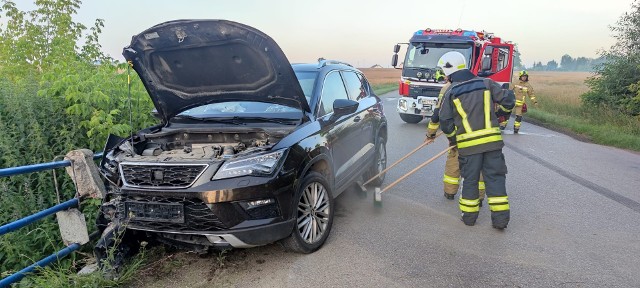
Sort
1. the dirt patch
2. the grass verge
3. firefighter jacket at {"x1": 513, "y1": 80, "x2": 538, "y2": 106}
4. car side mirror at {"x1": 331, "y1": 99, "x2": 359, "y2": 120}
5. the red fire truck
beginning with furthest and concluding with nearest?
firefighter jacket at {"x1": 513, "y1": 80, "x2": 538, "y2": 106}
the red fire truck
the grass verge
car side mirror at {"x1": 331, "y1": 99, "x2": 359, "y2": 120}
the dirt patch

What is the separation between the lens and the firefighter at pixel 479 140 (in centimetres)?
443

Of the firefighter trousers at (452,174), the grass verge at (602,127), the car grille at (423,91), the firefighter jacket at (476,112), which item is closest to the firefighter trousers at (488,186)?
the firefighter jacket at (476,112)

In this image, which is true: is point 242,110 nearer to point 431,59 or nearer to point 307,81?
point 307,81

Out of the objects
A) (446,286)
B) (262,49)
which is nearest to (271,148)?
(262,49)

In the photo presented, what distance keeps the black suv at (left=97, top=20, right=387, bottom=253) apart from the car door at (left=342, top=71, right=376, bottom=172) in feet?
0.96

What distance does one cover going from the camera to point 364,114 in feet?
18.1

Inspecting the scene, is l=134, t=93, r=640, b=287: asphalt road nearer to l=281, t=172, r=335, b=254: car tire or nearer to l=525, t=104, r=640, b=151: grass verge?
l=281, t=172, r=335, b=254: car tire

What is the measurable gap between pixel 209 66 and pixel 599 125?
47.4 feet

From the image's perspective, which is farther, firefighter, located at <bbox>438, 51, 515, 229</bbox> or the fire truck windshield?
the fire truck windshield

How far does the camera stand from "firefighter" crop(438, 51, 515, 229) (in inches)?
174

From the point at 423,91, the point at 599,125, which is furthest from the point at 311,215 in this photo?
the point at 599,125

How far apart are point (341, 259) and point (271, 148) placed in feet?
3.88

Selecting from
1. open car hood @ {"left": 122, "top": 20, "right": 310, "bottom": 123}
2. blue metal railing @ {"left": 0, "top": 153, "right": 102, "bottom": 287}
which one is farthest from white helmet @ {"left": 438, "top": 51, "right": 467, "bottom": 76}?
blue metal railing @ {"left": 0, "top": 153, "right": 102, "bottom": 287}

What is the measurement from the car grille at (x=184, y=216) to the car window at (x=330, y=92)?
1571 mm
